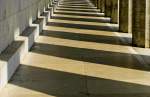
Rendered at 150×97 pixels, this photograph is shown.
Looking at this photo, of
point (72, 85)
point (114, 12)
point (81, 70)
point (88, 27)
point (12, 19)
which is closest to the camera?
point (72, 85)

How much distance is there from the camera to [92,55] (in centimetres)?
1132

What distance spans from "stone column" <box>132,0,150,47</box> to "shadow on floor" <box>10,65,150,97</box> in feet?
13.7

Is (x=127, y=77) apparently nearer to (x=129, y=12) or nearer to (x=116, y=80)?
(x=116, y=80)

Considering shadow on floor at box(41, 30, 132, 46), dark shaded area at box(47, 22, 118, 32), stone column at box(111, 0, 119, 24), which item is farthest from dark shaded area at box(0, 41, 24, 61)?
stone column at box(111, 0, 119, 24)

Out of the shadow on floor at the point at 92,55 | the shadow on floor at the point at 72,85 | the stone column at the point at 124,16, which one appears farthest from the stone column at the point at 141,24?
the shadow on floor at the point at 72,85

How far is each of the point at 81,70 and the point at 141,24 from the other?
13.4ft

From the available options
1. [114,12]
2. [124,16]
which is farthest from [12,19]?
[114,12]

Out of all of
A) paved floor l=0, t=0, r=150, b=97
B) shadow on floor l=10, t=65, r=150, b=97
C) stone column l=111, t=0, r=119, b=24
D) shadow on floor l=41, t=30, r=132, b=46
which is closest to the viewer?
shadow on floor l=10, t=65, r=150, b=97

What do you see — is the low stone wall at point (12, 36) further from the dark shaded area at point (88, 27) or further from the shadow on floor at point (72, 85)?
the dark shaded area at point (88, 27)

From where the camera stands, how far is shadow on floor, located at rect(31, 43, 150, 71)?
1016cm

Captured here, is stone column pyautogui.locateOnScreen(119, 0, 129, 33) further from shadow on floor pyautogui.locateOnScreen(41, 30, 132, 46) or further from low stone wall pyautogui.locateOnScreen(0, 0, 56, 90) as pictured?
low stone wall pyautogui.locateOnScreen(0, 0, 56, 90)

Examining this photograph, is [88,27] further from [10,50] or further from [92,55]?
[10,50]

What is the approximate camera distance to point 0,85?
295 inches

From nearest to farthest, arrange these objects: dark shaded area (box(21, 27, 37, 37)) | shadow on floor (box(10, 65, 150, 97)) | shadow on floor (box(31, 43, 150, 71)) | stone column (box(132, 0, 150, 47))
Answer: shadow on floor (box(10, 65, 150, 97)) < shadow on floor (box(31, 43, 150, 71)) < dark shaded area (box(21, 27, 37, 37)) < stone column (box(132, 0, 150, 47))
